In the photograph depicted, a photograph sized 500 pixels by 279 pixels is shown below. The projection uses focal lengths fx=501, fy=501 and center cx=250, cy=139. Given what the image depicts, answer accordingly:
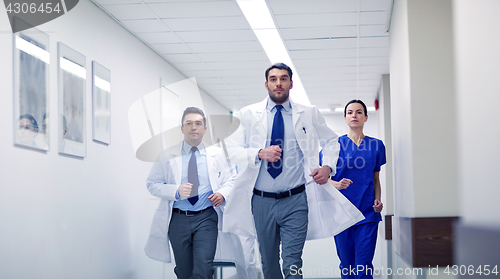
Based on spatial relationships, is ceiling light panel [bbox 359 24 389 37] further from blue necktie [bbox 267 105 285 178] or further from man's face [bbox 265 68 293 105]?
blue necktie [bbox 267 105 285 178]

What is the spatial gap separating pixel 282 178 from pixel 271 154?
244 mm

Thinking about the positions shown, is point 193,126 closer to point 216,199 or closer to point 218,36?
point 216,199

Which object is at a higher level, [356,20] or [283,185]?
[356,20]

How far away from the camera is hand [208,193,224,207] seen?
12.3 feet

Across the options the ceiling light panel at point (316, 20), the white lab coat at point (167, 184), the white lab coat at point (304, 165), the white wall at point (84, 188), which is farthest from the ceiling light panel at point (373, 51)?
the white lab coat at point (304, 165)

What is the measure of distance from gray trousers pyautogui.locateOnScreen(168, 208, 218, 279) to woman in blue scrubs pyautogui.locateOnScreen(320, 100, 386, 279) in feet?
3.32

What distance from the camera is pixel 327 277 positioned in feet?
26.1

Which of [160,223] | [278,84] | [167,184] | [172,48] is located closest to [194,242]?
[160,223]

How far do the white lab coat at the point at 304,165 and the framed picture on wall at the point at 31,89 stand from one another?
1308 mm

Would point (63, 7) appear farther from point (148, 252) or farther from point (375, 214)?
point (375, 214)

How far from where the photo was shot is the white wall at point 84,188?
3.16 metres

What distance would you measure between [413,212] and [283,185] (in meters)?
0.84

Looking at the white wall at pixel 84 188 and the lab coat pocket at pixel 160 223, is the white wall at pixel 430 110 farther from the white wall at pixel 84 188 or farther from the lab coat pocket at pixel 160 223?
the white wall at pixel 84 188

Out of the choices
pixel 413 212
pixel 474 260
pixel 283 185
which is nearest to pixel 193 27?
pixel 283 185
